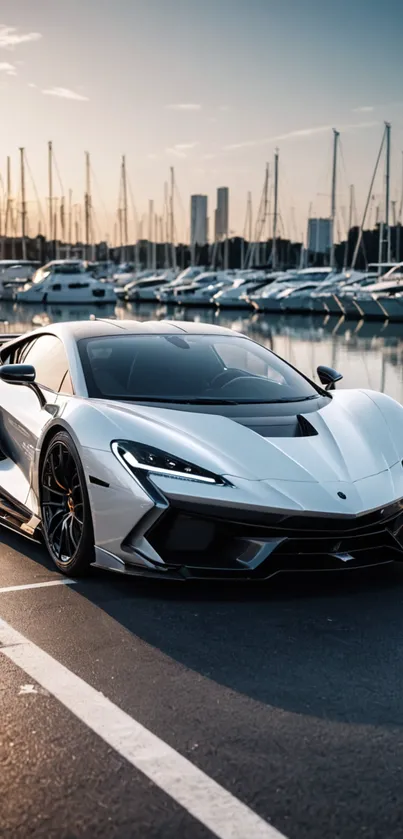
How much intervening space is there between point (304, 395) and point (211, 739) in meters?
3.03

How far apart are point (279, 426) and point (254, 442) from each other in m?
0.36

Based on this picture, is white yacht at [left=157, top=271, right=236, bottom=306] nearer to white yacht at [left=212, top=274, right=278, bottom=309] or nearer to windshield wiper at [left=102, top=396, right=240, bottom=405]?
white yacht at [left=212, top=274, right=278, bottom=309]

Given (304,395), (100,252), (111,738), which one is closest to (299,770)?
(111,738)

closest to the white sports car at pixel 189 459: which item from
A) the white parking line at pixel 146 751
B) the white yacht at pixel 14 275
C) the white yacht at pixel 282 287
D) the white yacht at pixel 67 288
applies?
the white parking line at pixel 146 751

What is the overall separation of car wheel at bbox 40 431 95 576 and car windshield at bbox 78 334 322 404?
461 mm

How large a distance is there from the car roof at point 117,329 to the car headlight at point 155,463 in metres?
1.45

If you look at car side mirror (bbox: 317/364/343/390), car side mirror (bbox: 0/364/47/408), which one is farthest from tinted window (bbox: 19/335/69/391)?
car side mirror (bbox: 317/364/343/390)

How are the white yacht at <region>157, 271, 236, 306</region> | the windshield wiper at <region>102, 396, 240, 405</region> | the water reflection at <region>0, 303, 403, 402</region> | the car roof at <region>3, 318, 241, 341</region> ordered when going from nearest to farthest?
1. the windshield wiper at <region>102, 396, 240, 405</region>
2. the car roof at <region>3, 318, 241, 341</region>
3. the water reflection at <region>0, 303, 403, 402</region>
4. the white yacht at <region>157, 271, 236, 306</region>

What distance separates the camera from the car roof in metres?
6.19

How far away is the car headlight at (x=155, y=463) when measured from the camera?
459cm

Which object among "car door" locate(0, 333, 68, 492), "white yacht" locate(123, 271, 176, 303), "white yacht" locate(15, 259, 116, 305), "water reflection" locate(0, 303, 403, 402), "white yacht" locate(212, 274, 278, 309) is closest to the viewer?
"car door" locate(0, 333, 68, 492)

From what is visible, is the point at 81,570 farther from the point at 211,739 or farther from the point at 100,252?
the point at 100,252

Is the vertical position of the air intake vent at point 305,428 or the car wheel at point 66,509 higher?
the air intake vent at point 305,428

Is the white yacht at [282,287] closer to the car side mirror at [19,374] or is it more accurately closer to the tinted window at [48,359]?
the tinted window at [48,359]
